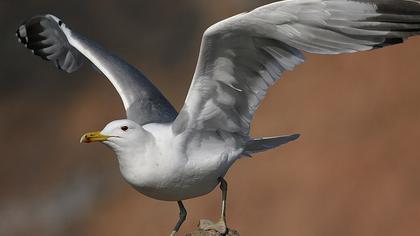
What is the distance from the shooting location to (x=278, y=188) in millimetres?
9945

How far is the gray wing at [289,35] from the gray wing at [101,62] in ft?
2.05

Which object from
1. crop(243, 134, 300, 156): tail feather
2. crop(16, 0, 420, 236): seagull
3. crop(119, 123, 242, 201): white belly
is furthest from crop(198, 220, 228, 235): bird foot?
crop(243, 134, 300, 156): tail feather

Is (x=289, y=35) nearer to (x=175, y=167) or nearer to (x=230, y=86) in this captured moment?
(x=230, y=86)

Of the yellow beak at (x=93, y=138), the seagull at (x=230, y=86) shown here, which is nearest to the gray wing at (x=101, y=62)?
the seagull at (x=230, y=86)

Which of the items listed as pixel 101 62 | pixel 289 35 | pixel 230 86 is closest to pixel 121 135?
pixel 230 86

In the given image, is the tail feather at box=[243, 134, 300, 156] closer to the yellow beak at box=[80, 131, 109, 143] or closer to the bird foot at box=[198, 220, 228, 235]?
the bird foot at box=[198, 220, 228, 235]

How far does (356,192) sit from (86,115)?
269cm

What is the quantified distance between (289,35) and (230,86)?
0.46 m

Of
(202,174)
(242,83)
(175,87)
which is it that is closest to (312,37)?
(242,83)

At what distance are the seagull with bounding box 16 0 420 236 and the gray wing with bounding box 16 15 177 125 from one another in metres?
0.02

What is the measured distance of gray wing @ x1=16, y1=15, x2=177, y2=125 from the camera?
6395mm

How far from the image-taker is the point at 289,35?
549 centimetres

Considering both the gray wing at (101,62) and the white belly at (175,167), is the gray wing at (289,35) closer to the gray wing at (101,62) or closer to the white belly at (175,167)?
the white belly at (175,167)

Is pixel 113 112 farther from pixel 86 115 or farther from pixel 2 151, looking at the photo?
pixel 2 151
